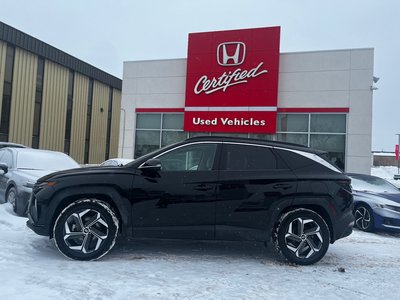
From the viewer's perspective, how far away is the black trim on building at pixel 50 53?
22.7 meters

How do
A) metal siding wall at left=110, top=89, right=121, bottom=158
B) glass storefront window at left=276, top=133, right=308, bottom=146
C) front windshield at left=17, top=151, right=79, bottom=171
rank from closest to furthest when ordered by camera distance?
front windshield at left=17, top=151, right=79, bottom=171 → glass storefront window at left=276, top=133, right=308, bottom=146 → metal siding wall at left=110, top=89, right=121, bottom=158

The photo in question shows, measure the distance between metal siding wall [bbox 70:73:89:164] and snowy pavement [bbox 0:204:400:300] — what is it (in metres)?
24.9

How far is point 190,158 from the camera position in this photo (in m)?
5.03

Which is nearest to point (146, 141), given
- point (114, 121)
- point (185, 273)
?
point (185, 273)

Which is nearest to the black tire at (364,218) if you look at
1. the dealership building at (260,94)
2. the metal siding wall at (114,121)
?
Result: the dealership building at (260,94)

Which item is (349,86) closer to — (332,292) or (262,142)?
(262,142)

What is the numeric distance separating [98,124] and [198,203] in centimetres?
2975

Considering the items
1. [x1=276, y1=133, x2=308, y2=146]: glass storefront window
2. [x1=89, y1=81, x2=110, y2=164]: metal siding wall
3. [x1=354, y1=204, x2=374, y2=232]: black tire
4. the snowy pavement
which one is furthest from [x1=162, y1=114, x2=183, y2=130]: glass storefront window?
[x1=89, y1=81, x2=110, y2=164]: metal siding wall

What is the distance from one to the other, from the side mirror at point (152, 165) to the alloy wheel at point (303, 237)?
6.22 feet

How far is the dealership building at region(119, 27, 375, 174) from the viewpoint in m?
14.8

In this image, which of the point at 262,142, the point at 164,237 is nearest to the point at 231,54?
the point at 262,142

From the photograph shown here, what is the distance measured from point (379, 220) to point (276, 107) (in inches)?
338

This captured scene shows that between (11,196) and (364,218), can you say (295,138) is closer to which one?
(364,218)

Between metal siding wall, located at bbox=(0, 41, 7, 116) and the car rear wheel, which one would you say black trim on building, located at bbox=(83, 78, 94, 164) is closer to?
metal siding wall, located at bbox=(0, 41, 7, 116)
